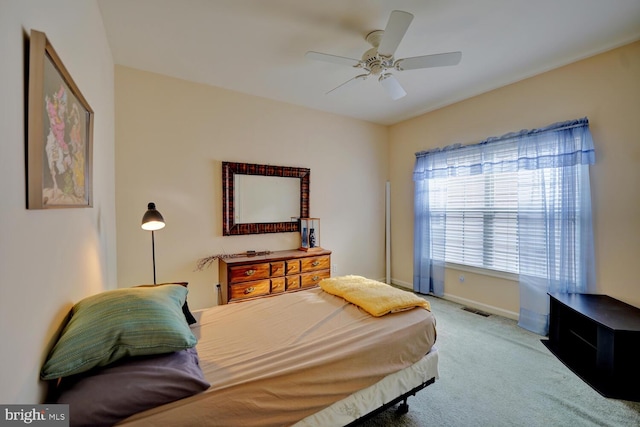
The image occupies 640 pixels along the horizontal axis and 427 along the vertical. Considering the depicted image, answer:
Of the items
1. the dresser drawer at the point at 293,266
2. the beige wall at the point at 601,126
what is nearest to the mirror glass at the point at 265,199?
the dresser drawer at the point at 293,266

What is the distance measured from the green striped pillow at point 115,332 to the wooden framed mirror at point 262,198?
1.96 meters

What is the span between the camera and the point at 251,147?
3342mm

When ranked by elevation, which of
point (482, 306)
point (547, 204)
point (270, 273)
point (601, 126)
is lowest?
point (482, 306)

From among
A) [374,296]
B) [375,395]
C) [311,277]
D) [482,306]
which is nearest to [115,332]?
[375,395]

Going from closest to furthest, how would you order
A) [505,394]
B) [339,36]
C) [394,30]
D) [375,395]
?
[375,395]
[394,30]
[505,394]
[339,36]

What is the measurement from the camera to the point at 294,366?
1268 millimetres

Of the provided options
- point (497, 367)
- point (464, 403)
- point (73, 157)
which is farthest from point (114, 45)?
point (497, 367)

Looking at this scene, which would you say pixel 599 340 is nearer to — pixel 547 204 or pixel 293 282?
pixel 547 204

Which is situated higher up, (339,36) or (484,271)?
(339,36)

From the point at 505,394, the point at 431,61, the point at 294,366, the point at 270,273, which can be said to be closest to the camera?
the point at 294,366

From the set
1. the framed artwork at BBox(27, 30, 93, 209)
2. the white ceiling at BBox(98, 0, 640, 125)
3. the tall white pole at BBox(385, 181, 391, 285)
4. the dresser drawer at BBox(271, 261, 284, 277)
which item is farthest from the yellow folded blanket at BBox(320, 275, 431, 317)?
the tall white pole at BBox(385, 181, 391, 285)

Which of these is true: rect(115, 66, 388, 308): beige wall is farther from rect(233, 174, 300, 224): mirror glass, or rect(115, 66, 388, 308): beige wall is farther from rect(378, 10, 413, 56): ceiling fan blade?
rect(378, 10, 413, 56): ceiling fan blade

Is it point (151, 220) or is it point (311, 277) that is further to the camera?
point (311, 277)

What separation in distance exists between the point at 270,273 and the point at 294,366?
1.80m
